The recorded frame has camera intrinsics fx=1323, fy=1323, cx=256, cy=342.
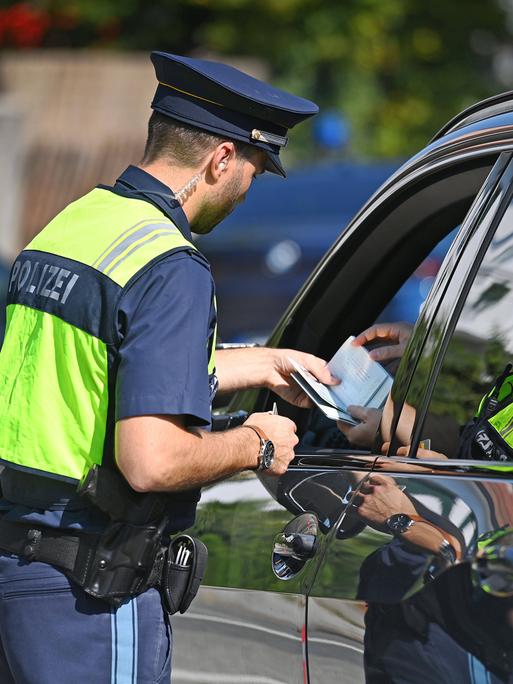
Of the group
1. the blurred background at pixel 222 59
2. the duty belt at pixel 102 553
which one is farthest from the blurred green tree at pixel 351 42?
the duty belt at pixel 102 553

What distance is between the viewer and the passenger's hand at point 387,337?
113 inches

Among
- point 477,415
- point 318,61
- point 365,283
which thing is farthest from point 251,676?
point 318,61

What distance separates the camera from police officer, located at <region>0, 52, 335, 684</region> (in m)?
2.31

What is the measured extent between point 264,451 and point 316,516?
0.17 meters

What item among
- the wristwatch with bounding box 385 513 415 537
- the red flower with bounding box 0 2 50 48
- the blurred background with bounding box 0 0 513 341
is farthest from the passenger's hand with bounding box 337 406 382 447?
the red flower with bounding box 0 2 50 48

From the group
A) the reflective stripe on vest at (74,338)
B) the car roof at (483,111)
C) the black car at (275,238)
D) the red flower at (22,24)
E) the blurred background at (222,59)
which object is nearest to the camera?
the reflective stripe on vest at (74,338)

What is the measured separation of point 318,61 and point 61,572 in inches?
583

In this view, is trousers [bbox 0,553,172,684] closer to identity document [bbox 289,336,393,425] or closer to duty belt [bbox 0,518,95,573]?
duty belt [bbox 0,518,95,573]

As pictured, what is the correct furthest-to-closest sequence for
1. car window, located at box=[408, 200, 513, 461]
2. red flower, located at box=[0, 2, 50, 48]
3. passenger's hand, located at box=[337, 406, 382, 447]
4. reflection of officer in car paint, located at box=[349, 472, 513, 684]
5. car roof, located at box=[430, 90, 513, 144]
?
red flower, located at box=[0, 2, 50, 48]
passenger's hand, located at box=[337, 406, 382, 447]
car roof, located at box=[430, 90, 513, 144]
car window, located at box=[408, 200, 513, 461]
reflection of officer in car paint, located at box=[349, 472, 513, 684]

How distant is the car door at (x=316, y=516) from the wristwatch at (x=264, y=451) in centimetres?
9

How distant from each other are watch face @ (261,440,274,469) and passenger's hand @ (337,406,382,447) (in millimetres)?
208

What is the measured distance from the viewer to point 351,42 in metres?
16.6

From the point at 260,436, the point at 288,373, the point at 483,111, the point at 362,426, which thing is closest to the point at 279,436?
the point at 260,436

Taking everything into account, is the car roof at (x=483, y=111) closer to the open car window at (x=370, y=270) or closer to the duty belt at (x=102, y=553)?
the open car window at (x=370, y=270)
